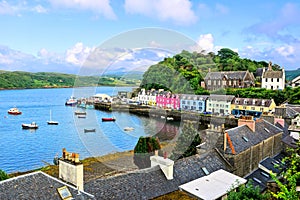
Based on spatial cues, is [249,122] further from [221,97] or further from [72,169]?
[221,97]

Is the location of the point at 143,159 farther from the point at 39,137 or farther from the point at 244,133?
the point at 39,137

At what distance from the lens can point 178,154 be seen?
64.8ft

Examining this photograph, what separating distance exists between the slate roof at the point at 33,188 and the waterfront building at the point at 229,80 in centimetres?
5746

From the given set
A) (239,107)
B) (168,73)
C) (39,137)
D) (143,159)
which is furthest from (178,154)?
(239,107)

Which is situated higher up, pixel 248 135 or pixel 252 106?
pixel 252 106

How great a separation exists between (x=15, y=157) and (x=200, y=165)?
23982mm

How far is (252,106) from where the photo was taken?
55.1 m

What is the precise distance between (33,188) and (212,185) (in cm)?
724

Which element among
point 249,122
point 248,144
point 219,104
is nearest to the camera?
point 248,144

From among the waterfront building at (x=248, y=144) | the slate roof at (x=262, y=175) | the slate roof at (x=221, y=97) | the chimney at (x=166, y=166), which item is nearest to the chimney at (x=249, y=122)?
the waterfront building at (x=248, y=144)

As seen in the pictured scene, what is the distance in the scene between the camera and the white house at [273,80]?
2409 inches

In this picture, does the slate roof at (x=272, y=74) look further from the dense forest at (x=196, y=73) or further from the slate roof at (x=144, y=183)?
the slate roof at (x=144, y=183)

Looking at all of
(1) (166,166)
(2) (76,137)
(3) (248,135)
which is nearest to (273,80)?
(2) (76,137)

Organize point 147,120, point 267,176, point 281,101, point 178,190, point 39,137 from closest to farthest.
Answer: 1. point 178,190
2. point 267,176
3. point 147,120
4. point 39,137
5. point 281,101
